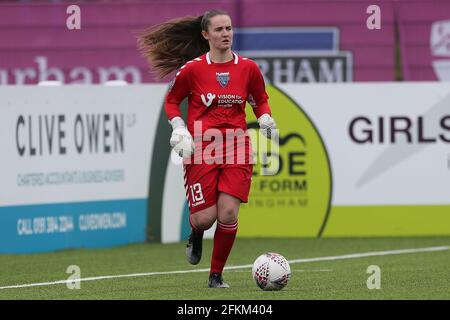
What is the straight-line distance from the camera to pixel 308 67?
1948 centimetres

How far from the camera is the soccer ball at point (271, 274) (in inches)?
395

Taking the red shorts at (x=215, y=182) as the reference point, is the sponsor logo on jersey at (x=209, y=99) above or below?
above

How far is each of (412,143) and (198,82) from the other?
6.10 meters

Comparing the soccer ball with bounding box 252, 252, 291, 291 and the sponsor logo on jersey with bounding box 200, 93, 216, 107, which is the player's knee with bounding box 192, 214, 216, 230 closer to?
the soccer ball with bounding box 252, 252, 291, 291

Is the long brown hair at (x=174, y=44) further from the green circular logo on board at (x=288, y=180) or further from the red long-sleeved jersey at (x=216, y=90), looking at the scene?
the green circular logo on board at (x=288, y=180)

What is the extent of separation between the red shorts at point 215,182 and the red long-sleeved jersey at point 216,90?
31cm

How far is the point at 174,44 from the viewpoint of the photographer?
11148 millimetres

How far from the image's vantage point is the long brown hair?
36.3 ft

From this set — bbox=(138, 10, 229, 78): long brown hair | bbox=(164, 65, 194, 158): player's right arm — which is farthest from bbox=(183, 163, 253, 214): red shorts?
bbox=(138, 10, 229, 78): long brown hair

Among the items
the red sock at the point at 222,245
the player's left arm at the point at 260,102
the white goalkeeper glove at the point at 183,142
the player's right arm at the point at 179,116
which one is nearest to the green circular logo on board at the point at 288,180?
the player's left arm at the point at 260,102

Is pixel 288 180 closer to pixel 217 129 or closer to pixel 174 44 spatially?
pixel 174 44

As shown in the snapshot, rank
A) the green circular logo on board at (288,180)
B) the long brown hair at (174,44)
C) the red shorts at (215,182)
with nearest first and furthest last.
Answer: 1. the red shorts at (215,182)
2. the long brown hair at (174,44)
3. the green circular logo on board at (288,180)

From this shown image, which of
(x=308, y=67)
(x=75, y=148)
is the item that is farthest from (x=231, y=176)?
(x=308, y=67)
